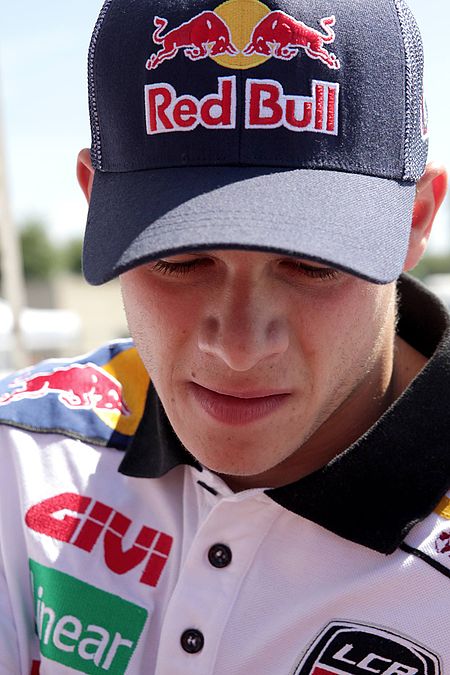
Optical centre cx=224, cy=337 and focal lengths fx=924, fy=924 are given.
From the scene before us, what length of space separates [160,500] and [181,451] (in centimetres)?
9

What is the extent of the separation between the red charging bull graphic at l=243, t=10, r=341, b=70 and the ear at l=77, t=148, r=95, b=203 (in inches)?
15.9

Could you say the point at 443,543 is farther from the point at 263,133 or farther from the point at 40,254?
the point at 40,254

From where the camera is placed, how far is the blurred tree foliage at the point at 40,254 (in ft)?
119

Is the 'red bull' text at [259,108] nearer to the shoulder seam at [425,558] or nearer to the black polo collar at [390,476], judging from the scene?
the black polo collar at [390,476]

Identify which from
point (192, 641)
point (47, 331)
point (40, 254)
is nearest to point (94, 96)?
point (192, 641)

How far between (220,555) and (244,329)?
1.46 feet

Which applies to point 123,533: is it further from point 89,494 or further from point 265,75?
point 265,75

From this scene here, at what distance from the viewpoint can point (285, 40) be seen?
1.26m

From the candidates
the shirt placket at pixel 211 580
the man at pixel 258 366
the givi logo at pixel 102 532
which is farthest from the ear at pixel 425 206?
the givi logo at pixel 102 532

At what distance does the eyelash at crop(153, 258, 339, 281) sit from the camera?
1.26 m

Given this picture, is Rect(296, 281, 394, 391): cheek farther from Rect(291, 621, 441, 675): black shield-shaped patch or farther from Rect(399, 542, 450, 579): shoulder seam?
Rect(291, 621, 441, 675): black shield-shaped patch

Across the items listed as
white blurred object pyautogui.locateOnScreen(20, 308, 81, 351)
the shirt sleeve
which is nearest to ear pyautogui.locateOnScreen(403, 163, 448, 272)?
the shirt sleeve

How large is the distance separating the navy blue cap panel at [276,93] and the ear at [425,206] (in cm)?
17

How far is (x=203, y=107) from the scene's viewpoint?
4.18ft
